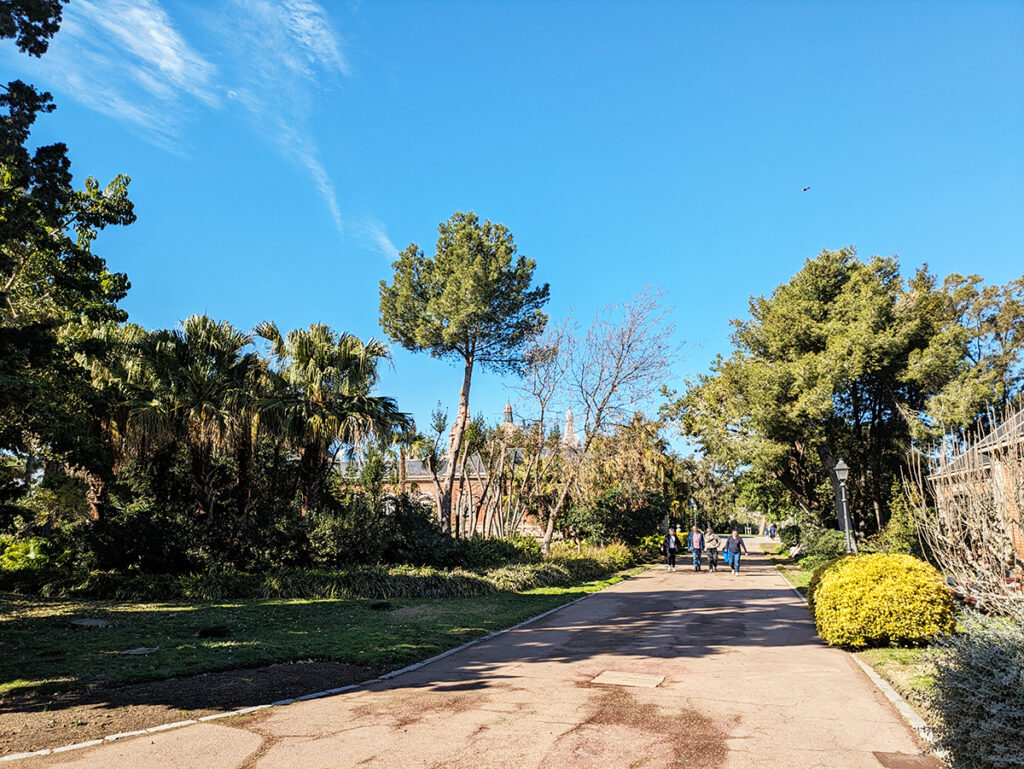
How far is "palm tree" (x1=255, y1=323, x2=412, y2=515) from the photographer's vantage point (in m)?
17.7

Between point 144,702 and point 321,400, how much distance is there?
12.3 m

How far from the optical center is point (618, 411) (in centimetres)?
2327

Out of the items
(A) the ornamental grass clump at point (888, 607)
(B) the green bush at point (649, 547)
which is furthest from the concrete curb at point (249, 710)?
(B) the green bush at point (649, 547)

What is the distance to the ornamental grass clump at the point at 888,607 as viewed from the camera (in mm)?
8828

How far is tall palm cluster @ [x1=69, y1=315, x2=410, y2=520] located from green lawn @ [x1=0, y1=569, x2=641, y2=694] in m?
4.22

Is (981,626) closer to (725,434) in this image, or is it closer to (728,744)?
(728,744)

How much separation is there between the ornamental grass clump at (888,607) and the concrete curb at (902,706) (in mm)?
508

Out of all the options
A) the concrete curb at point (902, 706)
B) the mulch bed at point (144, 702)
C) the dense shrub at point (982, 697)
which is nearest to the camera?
the dense shrub at point (982, 697)

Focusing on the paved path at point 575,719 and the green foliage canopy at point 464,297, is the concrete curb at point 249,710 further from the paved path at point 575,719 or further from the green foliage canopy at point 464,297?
the green foliage canopy at point 464,297

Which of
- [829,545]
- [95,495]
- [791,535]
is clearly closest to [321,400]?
[95,495]

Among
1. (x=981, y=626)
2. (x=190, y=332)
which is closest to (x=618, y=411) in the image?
(x=190, y=332)

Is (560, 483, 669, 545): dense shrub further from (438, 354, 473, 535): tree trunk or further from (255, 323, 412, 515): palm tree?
(255, 323, 412, 515): palm tree

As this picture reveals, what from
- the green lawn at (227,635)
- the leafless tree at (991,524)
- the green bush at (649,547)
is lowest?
the green bush at (649,547)

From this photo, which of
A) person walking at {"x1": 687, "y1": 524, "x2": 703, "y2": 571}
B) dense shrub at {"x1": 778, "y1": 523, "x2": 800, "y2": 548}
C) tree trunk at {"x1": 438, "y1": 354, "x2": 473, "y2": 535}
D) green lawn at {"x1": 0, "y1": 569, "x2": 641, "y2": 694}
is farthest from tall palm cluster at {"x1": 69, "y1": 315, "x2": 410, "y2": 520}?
dense shrub at {"x1": 778, "y1": 523, "x2": 800, "y2": 548}
